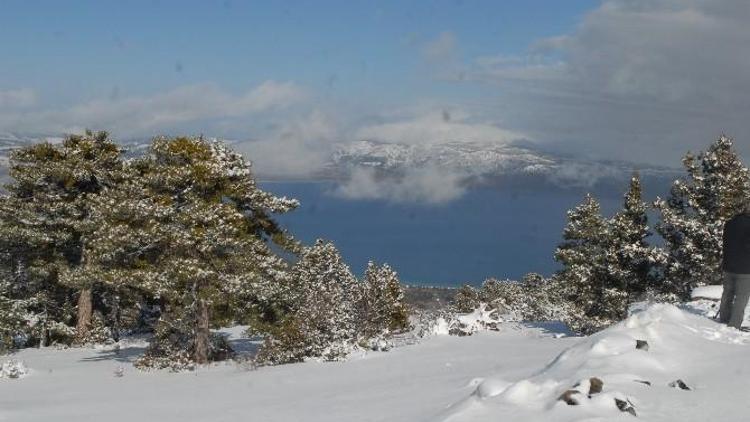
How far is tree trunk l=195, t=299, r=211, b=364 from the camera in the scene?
65.6 ft

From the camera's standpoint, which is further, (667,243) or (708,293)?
(667,243)

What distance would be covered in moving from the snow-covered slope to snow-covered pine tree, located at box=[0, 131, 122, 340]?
20.2m

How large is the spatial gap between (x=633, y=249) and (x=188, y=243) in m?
19.2

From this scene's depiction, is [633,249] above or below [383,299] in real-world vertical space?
above

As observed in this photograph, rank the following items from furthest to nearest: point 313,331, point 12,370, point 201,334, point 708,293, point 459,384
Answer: point 201,334 < point 12,370 < point 313,331 < point 708,293 < point 459,384

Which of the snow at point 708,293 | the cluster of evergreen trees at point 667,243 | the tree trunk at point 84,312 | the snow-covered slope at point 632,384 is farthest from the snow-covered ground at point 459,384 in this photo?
the cluster of evergreen trees at point 667,243

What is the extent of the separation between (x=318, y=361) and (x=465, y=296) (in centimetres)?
4530

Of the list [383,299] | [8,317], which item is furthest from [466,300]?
[8,317]

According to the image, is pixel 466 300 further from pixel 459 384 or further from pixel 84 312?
pixel 459 384

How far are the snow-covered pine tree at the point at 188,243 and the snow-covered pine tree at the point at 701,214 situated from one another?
18.0m

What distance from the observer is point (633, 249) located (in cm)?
2898

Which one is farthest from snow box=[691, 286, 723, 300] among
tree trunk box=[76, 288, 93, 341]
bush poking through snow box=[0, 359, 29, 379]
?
tree trunk box=[76, 288, 93, 341]

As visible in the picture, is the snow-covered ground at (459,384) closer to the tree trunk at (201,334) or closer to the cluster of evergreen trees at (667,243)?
the tree trunk at (201,334)

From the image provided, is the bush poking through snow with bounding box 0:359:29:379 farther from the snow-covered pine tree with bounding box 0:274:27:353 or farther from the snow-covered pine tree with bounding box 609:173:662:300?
the snow-covered pine tree with bounding box 609:173:662:300
